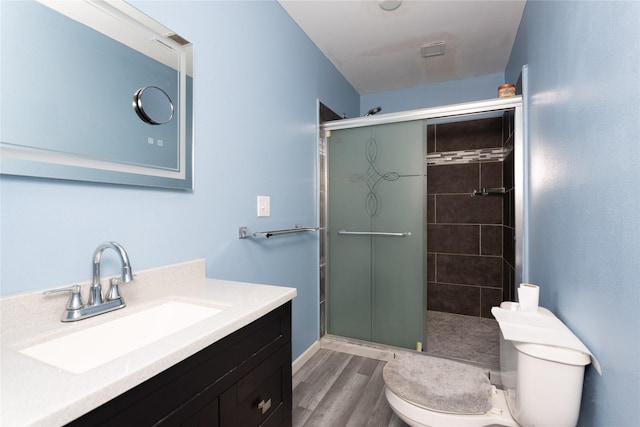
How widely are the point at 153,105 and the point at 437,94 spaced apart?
117 inches

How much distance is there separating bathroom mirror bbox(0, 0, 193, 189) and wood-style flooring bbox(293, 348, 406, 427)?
1.40 metres

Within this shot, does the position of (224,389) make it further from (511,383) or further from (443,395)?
(511,383)

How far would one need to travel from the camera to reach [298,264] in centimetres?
217

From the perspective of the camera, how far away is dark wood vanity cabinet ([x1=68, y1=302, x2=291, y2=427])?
0.60 metres

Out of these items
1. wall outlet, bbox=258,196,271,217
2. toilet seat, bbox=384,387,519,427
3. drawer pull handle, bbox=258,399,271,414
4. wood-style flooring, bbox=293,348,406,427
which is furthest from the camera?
wall outlet, bbox=258,196,271,217

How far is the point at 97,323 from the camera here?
86 centimetres

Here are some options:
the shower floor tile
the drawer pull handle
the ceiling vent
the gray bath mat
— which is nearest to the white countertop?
the drawer pull handle

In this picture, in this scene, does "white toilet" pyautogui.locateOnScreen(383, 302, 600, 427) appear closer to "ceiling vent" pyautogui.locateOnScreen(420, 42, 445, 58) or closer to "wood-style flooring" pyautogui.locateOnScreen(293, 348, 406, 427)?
"wood-style flooring" pyautogui.locateOnScreen(293, 348, 406, 427)

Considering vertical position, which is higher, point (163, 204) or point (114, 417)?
point (163, 204)

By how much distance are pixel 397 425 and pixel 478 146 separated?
2676 millimetres

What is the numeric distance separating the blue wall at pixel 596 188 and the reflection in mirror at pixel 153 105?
145 cm

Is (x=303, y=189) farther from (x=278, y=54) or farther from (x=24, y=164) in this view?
(x=24, y=164)

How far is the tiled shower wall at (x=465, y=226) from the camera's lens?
306 cm

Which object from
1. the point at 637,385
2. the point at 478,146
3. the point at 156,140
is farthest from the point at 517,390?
the point at 478,146
